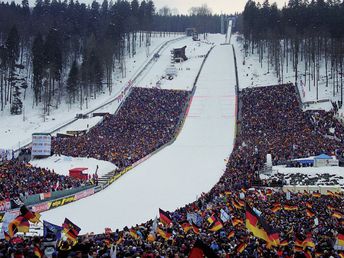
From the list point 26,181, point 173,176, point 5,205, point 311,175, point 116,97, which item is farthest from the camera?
point 116,97

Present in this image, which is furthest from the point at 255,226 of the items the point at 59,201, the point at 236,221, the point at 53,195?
the point at 59,201

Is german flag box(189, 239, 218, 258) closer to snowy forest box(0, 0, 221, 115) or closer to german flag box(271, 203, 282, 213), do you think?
german flag box(271, 203, 282, 213)

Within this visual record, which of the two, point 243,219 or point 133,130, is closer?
point 243,219

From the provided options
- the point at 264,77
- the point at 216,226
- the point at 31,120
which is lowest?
the point at 216,226

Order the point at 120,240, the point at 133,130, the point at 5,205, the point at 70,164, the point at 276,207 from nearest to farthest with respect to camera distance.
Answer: the point at 120,240
the point at 276,207
the point at 5,205
the point at 70,164
the point at 133,130

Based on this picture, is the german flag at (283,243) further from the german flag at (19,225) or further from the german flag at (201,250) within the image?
the german flag at (19,225)

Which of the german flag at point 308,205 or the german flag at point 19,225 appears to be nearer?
the german flag at point 19,225

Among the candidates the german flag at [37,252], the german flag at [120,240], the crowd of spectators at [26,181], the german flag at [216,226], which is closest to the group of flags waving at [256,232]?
the german flag at [216,226]

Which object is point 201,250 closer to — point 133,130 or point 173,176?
point 173,176

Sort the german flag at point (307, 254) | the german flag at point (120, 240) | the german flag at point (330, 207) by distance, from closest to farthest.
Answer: the german flag at point (307, 254) → the german flag at point (120, 240) → the german flag at point (330, 207)
